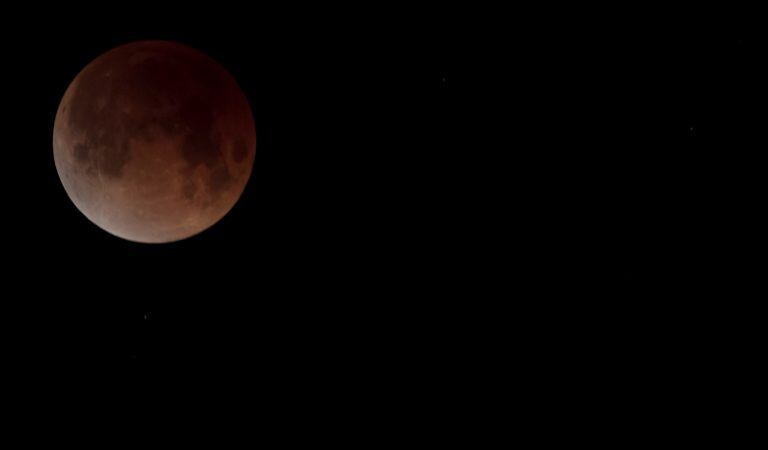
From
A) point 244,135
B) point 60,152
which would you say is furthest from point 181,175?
point 60,152

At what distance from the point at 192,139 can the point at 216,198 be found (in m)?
0.57

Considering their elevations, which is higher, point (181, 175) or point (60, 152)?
point (60, 152)

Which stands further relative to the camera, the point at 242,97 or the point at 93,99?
the point at 242,97

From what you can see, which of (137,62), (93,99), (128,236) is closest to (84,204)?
(128,236)

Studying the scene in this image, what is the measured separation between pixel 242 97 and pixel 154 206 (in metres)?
1.17

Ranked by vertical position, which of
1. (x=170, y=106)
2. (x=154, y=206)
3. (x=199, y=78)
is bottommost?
(x=154, y=206)

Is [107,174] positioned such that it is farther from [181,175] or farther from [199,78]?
[199,78]

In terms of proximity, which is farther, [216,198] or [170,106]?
[216,198]

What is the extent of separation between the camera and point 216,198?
5.21 metres

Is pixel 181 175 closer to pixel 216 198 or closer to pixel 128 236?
pixel 216 198

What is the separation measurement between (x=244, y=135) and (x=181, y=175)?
65cm

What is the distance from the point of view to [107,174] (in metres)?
4.82

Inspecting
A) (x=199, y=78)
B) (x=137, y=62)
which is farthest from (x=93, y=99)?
(x=199, y=78)

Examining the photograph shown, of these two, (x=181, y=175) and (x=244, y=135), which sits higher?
(x=244, y=135)
